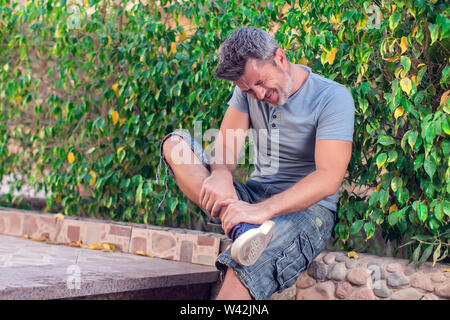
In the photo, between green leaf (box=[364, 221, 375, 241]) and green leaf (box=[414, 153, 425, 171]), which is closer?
green leaf (box=[414, 153, 425, 171])

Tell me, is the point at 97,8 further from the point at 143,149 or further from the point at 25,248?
the point at 25,248

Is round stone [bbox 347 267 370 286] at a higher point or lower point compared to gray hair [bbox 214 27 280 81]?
lower

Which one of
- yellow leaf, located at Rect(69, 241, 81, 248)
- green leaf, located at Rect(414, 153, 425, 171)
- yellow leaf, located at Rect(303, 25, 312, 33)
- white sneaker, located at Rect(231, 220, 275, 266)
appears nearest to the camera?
white sneaker, located at Rect(231, 220, 275, 266)

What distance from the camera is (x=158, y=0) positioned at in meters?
3.74

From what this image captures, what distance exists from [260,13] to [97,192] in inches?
64.8

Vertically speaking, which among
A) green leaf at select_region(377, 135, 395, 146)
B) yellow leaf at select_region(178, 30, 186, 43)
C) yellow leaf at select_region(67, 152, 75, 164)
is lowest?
yellow leaf at select_region(67, 152, 75, 164)

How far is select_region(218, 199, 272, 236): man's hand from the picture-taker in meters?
2.12

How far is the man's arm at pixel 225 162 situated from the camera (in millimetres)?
2254

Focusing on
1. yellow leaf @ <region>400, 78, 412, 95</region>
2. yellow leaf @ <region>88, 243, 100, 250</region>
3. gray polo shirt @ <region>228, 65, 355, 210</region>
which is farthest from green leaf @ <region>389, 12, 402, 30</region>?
yellow leaf @ <region>88, 243, 100, 250</region>

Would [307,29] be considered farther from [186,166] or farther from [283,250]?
[283,250]

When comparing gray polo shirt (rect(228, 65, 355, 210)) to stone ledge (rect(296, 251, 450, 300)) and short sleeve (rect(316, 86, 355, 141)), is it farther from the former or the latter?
stone ledge (rect(296, 251, 450, 300))

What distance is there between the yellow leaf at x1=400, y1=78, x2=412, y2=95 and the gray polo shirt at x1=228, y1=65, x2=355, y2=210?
0.74 ft

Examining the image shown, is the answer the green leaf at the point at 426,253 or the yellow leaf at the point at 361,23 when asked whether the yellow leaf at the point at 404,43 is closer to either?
the yellow leaf at the point at 361,23
